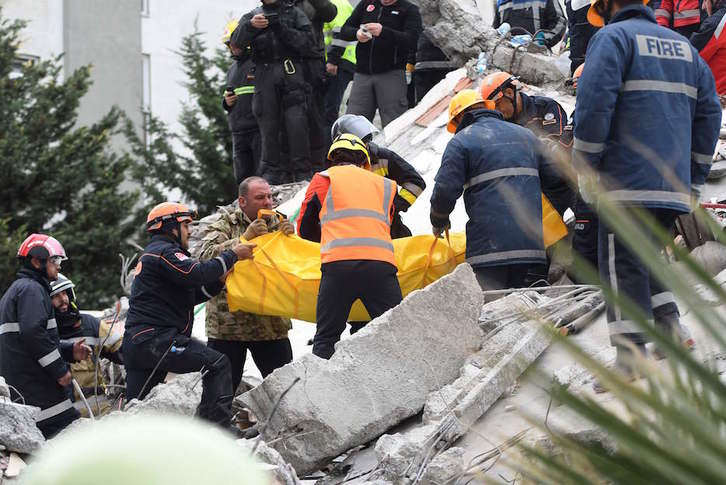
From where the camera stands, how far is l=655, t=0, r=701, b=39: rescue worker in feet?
31.5

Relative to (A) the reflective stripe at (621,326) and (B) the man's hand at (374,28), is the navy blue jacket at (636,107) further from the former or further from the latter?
(B) the man's hand at (374,28)

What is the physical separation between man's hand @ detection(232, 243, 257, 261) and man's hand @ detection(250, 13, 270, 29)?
12.7 feet

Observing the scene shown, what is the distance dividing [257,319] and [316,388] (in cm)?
134

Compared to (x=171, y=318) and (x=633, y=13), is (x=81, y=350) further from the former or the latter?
(x=633, y=13)

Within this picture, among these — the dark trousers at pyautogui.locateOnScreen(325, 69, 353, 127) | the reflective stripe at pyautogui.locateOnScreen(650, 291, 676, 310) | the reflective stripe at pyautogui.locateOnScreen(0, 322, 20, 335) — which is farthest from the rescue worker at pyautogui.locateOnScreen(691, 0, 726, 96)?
the reflective stripe at pyautogui.locateOnScreen(0, 322, 20, 335)

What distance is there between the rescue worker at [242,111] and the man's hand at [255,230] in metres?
3.93

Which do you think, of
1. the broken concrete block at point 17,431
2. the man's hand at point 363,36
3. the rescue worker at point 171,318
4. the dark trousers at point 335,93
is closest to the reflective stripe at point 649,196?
the rescue worker at point 171,318

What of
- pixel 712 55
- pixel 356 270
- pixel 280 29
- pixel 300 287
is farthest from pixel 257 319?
pixel 712 55

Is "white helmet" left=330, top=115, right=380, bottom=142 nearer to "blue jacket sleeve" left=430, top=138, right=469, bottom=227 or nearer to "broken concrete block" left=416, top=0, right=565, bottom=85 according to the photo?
"blue jacket sleeve" left=430, top=138, right=469, bottom=227

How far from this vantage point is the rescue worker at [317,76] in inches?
416

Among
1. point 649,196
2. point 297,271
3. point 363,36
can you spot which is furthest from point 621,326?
point 363,36

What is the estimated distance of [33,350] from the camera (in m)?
6.60

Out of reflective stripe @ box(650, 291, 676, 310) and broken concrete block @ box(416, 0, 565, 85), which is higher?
broken concrete block @ box(416, 0, 565, 85)

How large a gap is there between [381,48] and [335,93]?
1.36m
